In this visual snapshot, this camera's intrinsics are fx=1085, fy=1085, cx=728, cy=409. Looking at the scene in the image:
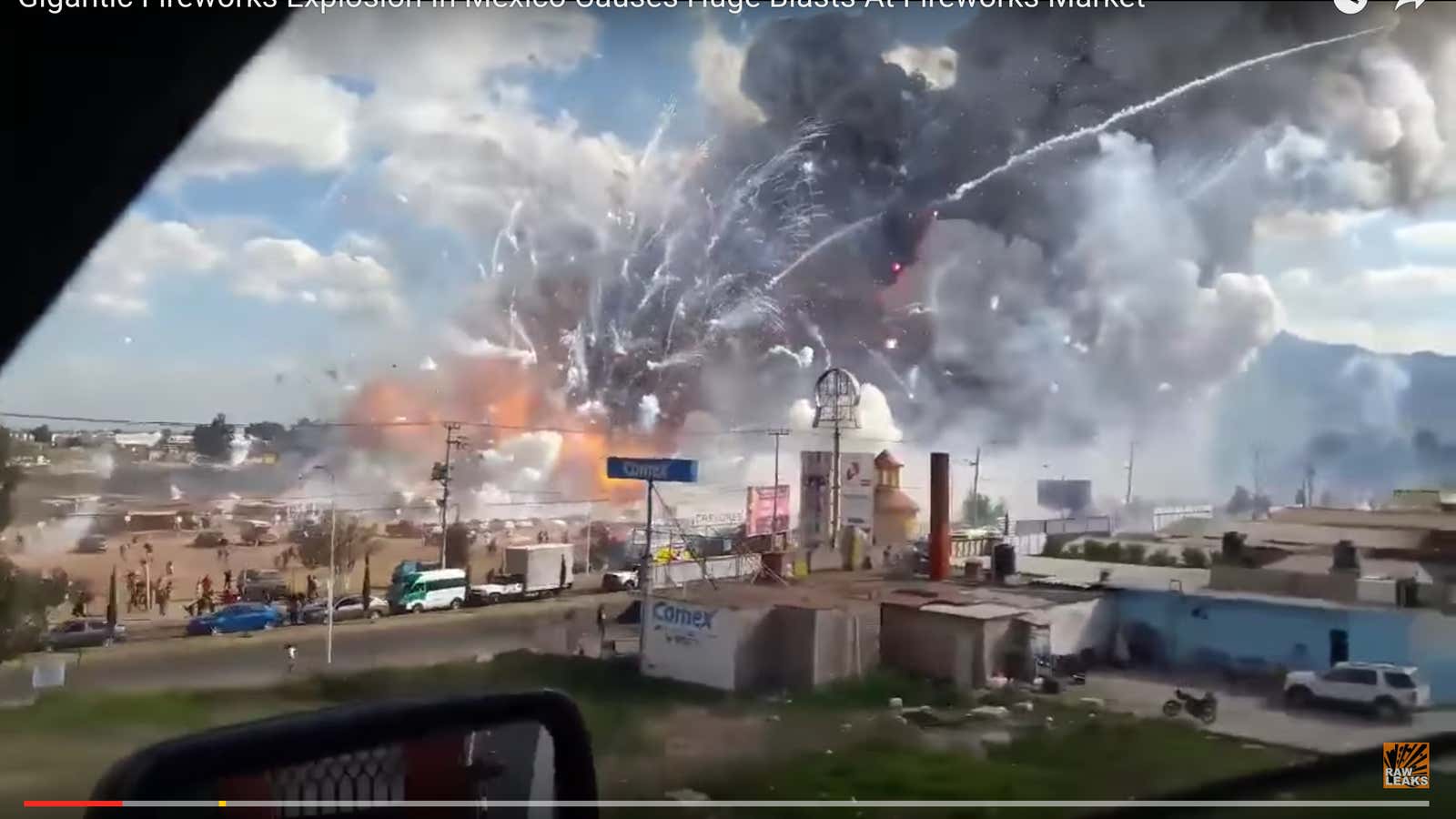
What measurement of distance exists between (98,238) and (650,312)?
50.8 inches

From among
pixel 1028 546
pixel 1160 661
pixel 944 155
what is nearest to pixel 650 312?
pixel 944 155

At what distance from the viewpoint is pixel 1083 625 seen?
9.09ft

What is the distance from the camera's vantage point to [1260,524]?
291 cm

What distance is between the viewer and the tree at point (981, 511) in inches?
114

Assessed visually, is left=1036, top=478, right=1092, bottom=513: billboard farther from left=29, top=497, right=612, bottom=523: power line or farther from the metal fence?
left=29, top=497, right=612, bottom=523: power line

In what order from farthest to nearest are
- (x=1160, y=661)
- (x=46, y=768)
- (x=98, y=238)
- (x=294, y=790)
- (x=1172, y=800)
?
1. (x=1160, y=661)
2. (x=1172, y=800)
3. (x=98, y=238)
4. (x=46, y=768)
5. (x=294, y=790)

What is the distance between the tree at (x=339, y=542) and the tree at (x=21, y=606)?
1.51ft

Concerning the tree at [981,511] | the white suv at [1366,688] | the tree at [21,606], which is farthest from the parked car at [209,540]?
the white suv at [1366,688]

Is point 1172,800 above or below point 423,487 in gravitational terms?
below

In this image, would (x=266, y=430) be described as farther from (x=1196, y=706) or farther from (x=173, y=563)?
(x=1196, y=706)

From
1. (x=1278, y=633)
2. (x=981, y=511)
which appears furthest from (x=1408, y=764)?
(x=981, y=511)

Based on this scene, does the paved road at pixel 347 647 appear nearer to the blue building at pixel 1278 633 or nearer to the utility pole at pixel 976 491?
the utility pole at pixel 976 491

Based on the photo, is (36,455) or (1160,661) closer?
(36,455)

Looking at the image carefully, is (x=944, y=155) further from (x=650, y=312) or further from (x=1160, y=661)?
(x=1160, y=661)
